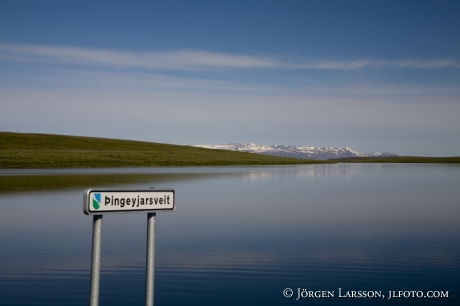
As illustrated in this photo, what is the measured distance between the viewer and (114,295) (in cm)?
1109

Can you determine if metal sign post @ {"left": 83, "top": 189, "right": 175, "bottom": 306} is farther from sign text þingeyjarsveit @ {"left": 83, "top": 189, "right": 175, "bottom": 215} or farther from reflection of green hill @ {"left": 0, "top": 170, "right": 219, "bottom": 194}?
reflection of green hill @ {"left": 0, "top": 170, "right": 219, "bottom": 194}

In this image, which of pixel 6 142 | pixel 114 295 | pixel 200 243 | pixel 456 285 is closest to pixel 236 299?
pixel 114 295

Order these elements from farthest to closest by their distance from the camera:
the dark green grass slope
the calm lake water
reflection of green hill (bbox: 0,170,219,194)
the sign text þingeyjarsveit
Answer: the dark green grass slope
reflection of green hill (bbox: 0,170,219,194)
the calm lake water
the sign text þingeyjarsveit

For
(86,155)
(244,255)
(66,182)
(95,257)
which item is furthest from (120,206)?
(86,155)

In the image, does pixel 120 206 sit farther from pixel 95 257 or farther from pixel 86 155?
pixel 86 155

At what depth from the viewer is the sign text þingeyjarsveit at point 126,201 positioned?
549 centimetres

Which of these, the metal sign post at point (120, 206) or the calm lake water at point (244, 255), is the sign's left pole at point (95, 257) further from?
the calm lake water at point (244, 255)

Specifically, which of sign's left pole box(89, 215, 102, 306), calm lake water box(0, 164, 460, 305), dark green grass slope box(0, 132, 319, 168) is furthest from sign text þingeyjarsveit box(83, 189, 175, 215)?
dark green grass slope box(0, 132, 319, 168)

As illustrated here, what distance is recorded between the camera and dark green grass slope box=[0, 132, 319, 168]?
87.4 m

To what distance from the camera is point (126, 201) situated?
5.83 metres

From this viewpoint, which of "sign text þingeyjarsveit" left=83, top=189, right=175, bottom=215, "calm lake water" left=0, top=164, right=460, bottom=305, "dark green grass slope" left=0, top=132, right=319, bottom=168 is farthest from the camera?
"dark green grass slope" left=0, top=132, right=319, bottom=168

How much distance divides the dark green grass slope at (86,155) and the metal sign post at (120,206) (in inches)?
3137

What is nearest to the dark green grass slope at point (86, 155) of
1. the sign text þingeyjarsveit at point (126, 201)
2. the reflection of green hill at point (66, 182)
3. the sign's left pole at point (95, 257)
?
the reflection of green hill at point (66, 182)

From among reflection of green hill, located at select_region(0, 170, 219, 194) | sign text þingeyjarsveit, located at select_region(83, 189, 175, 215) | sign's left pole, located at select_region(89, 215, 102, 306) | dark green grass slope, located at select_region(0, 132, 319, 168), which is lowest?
sign's left pole, located at select_region(89, 215, 102, 306)
